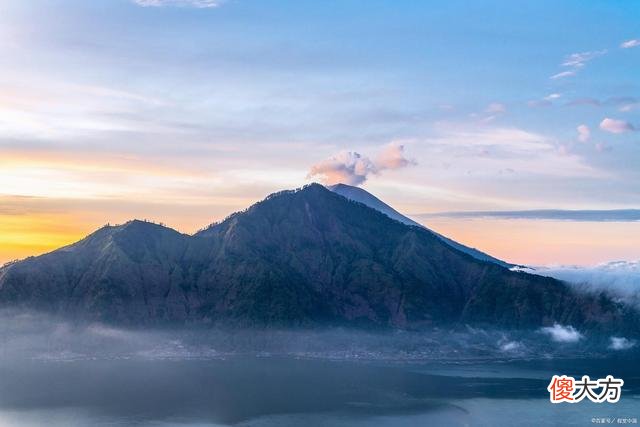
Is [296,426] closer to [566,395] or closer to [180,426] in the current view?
[180,426]

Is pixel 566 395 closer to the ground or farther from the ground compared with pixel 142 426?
farther from the ground

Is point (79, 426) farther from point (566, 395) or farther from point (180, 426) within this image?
point (566, 395)

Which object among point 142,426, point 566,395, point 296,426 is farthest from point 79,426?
point 566,395

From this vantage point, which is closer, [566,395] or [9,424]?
[566,395]

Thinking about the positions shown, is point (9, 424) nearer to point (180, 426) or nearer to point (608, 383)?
point (180, 426)

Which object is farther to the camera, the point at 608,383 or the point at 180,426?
the point at 180,426

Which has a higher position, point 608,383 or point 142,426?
point 608,383

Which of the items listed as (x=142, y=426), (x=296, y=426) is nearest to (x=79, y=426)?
(x=142, y=426)

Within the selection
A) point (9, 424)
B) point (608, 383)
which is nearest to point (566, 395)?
point (608, 383)
